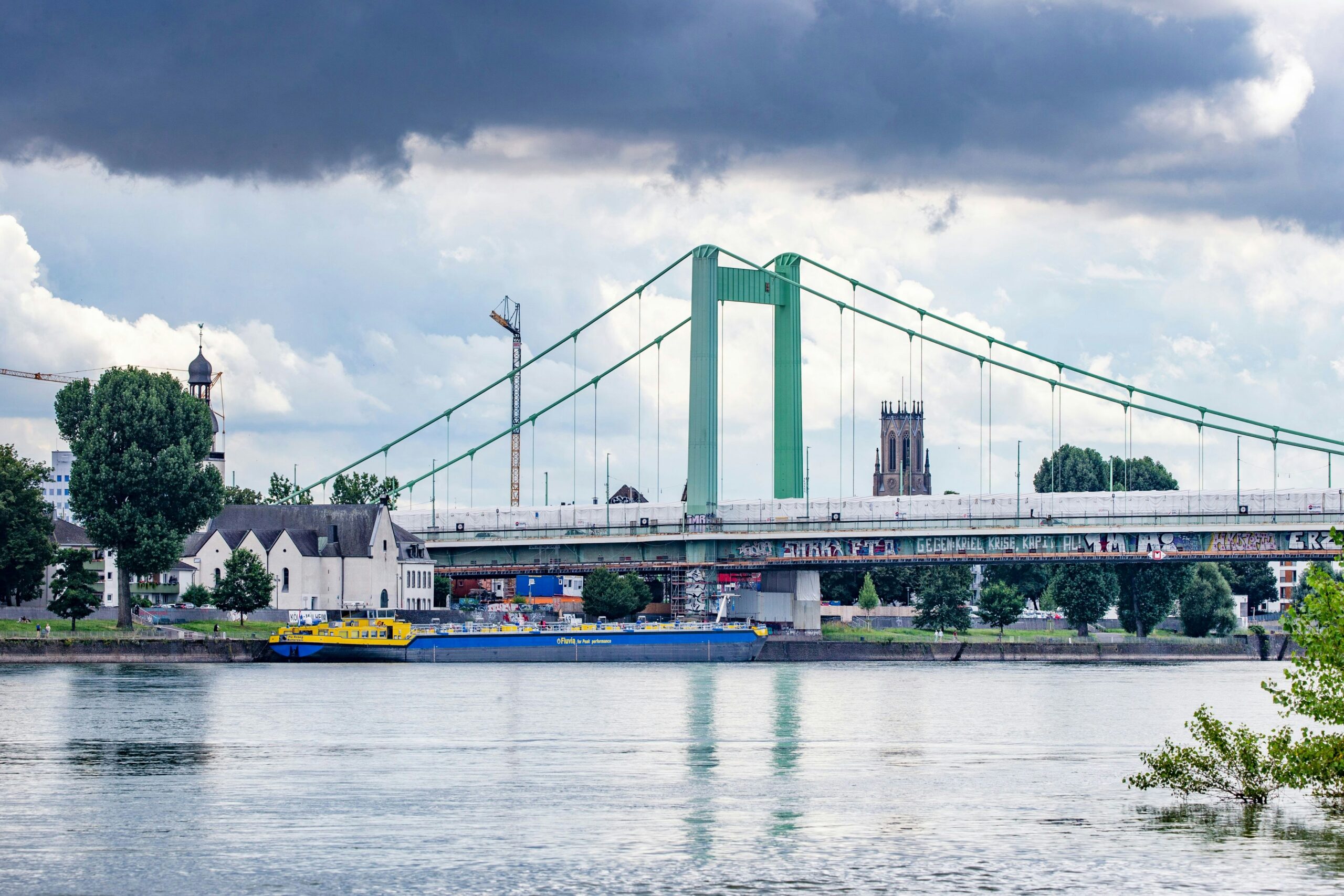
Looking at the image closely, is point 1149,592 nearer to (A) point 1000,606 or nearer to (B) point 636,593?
(A) point 1000,606

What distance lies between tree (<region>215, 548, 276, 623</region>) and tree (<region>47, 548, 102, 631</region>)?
21.5 feet

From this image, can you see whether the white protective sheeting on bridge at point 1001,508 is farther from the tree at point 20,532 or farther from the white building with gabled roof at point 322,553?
the tree at point 20,532

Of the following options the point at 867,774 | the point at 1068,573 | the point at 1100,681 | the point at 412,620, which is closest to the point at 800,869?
the point at 867,774

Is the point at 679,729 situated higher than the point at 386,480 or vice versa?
the point at 386,480

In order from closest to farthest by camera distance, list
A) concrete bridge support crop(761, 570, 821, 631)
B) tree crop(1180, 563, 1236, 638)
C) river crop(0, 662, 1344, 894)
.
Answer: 1. river crop(0, 662, 1344, 894)
2. concrete bridge support crop(761, 570, 821, 631)
3. tree crop(1180, 563, 1236, 638)

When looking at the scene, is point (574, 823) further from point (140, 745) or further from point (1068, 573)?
point (1068, 573)

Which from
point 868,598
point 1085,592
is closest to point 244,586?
point 1085,592

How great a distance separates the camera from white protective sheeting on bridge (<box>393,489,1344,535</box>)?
99438 mm

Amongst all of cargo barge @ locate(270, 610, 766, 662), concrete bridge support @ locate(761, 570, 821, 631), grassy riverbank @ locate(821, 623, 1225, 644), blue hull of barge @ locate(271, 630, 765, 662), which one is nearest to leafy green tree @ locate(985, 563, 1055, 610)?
grassy riverbank @ locate(821, 623, 1225, 644)

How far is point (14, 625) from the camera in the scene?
90.1 metres

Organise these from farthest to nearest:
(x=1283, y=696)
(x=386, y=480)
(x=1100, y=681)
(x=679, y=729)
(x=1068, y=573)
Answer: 1. (x=386, y=480)
2. (x=1068, y=573)
3. (x=1100, y=681)
4. (x=679, y=729)
5. (x=1283, y=696)

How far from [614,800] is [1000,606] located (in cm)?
9457

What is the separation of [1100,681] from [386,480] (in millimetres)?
74166

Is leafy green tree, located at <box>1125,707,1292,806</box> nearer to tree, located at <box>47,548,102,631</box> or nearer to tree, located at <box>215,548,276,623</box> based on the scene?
tree, located at <box>47,548,102,631</box>
